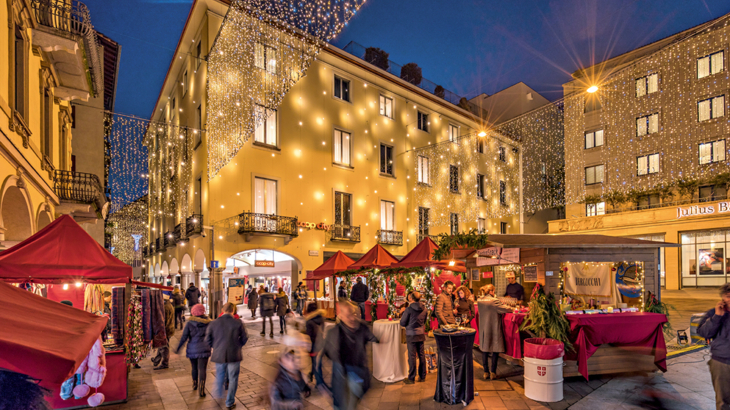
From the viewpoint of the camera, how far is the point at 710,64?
21266 millimetres

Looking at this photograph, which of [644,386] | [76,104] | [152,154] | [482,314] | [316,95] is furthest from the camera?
[152,154]

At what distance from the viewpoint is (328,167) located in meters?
22.6

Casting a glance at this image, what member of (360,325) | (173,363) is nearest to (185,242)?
(173,363)

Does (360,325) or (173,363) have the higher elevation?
(360,325)

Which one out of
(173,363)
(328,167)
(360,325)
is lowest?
(173,363)

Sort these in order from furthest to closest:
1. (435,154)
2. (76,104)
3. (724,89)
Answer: (435,154), (724,89), (76,104)

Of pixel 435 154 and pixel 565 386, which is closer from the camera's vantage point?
pixel 565 386

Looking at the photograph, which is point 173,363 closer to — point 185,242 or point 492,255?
point 492,255

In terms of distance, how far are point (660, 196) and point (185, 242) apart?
2606 cm

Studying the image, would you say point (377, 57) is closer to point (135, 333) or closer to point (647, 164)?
point (647, 164)

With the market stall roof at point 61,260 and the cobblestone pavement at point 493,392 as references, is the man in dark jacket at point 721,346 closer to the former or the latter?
the cobblestone pavement at point 493,392

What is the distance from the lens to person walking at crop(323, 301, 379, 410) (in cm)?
495

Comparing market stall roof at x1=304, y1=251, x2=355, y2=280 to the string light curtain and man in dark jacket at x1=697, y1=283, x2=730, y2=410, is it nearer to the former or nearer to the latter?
the string light curtain

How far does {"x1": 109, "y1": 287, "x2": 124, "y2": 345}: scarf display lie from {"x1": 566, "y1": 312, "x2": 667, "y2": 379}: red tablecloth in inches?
314
